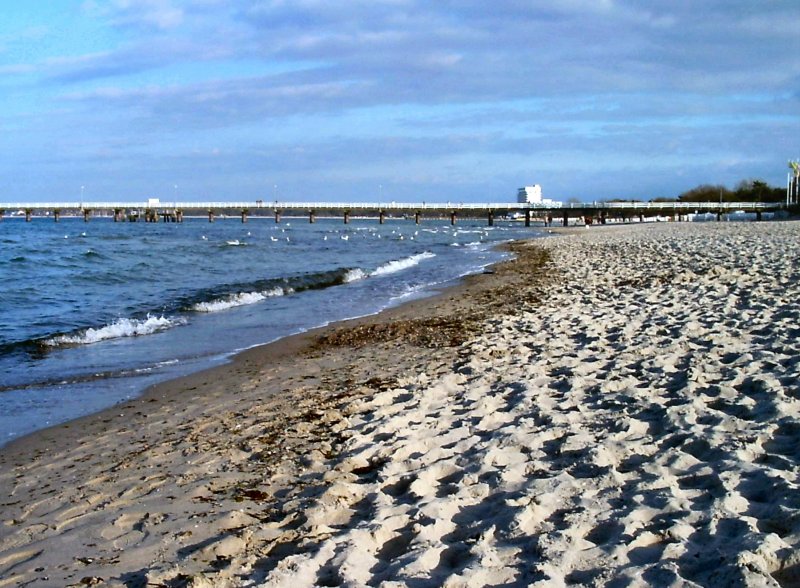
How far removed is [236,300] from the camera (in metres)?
16.9

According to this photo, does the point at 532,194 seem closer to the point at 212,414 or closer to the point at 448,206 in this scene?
the point at 448,206

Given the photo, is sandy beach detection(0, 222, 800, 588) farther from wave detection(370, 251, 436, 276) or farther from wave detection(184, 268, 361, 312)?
wave detection(370, 251, 436, 276)

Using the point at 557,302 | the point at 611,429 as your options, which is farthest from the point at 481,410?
the point at 557,302

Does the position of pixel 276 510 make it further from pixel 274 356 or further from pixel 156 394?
pixel 274 356

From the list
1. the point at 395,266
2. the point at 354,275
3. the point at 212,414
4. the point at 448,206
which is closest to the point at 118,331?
the point at 212,414

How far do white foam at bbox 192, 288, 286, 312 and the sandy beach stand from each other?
7.02m

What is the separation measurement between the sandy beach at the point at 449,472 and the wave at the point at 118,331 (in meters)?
4.00

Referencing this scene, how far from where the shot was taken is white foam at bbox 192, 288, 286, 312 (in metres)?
15.5

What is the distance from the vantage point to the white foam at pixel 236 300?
15.5 meters

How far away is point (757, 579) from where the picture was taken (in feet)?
9.09

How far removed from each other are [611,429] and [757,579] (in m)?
2.23

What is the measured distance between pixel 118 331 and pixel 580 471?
32.5 feet

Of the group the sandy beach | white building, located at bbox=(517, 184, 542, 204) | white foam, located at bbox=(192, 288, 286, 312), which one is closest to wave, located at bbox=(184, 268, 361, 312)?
white foam, located at bbox=(192, 288, 286, 312)

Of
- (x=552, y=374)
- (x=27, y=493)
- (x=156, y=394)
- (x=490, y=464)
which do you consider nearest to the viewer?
(x=490, y=464)
